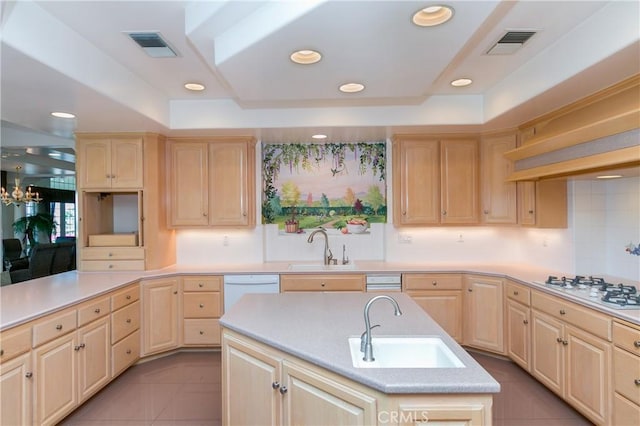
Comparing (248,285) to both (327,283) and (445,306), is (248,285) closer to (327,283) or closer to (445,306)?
(327,283)

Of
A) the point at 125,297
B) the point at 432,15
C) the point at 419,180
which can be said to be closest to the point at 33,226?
the point at 125,297

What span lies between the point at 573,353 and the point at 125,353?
11.7 ft

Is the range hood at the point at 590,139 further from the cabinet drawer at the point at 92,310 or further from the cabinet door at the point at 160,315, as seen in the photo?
the cabinet drawer at the point at 92,310

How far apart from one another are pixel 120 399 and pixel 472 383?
110 inches

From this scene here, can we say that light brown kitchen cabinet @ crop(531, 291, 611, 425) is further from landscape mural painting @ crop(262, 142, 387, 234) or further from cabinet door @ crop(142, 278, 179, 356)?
cabinet door @ crop(142, 278, 179, 356)

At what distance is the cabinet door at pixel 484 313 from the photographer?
343 cm

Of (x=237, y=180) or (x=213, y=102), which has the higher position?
(x=213, y=102)

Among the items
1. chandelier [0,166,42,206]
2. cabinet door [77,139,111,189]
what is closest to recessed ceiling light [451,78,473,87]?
cabinet door [77,139,111,189]

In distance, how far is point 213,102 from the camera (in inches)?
143

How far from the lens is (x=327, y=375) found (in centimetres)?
145

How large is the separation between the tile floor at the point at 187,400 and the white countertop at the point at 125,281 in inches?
33.5

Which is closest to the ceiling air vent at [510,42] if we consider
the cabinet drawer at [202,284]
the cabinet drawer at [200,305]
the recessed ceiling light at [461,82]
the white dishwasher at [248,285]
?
the recessed ceiling light at [461,82]

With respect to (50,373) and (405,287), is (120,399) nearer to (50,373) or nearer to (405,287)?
(50,373)

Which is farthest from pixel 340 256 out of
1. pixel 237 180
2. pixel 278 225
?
pixel 237 180
